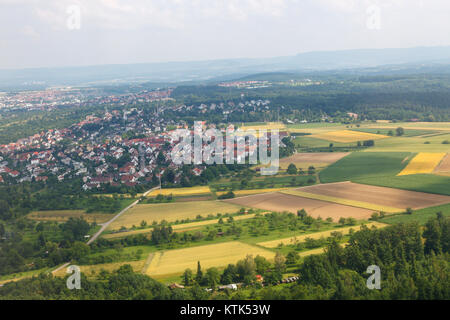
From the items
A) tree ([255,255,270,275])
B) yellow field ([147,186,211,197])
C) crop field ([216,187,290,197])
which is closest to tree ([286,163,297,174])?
crop field ([216,187,290,197])

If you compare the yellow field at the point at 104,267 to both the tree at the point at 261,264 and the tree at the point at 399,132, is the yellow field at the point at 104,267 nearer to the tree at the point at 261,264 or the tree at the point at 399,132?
the tree at the point at 261,264

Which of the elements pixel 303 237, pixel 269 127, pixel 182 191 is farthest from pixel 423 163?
pixel 269 127

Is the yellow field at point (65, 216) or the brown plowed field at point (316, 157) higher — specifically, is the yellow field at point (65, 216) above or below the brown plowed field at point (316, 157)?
below

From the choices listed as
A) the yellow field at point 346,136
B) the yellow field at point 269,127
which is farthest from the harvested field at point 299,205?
the yellow field at point 269,127

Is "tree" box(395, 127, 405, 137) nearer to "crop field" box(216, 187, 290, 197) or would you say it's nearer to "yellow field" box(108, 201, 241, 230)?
"crop field" box(216, 187, 290, 197)

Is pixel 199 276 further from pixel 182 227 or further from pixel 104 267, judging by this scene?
pixel 182 227

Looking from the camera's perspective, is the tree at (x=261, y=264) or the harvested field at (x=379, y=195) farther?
the harvested field at (x=379, y=195)
